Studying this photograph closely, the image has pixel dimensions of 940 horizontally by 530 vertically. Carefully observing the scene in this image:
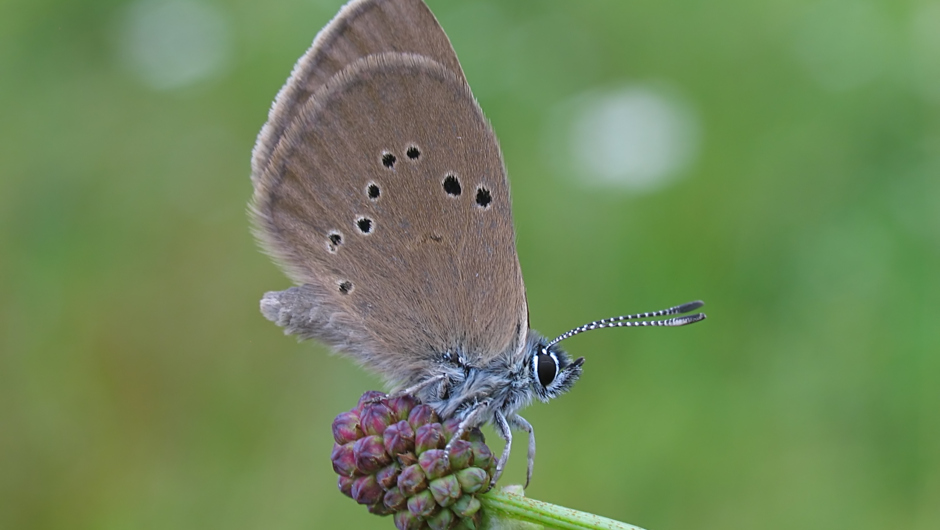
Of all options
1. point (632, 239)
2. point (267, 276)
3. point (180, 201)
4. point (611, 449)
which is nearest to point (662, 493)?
point (611, 449)

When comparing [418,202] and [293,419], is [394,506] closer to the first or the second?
[418,202]

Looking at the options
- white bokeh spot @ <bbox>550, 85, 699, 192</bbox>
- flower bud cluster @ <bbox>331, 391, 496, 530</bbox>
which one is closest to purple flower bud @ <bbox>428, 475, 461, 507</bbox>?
flower bud cluster @ <bbox>331, 391, 496, 530</bbox>

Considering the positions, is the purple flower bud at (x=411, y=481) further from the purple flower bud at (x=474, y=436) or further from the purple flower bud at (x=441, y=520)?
the purple flower bud at (x=474, y=436)

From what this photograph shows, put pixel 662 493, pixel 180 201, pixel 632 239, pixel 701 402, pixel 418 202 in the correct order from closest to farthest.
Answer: pixel 418 202, pixel 662 493, pixel 701 402, pixel 632 239, pixel 180 201

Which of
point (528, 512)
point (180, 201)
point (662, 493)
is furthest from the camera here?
point (180, 201)

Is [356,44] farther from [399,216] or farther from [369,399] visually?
[369,399]

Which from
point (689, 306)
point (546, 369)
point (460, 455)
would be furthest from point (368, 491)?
point (689, 306)

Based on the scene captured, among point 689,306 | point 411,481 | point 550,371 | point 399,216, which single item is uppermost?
point 399,216

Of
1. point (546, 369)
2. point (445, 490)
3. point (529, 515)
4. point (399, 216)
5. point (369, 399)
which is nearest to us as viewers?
point (529, 515)
